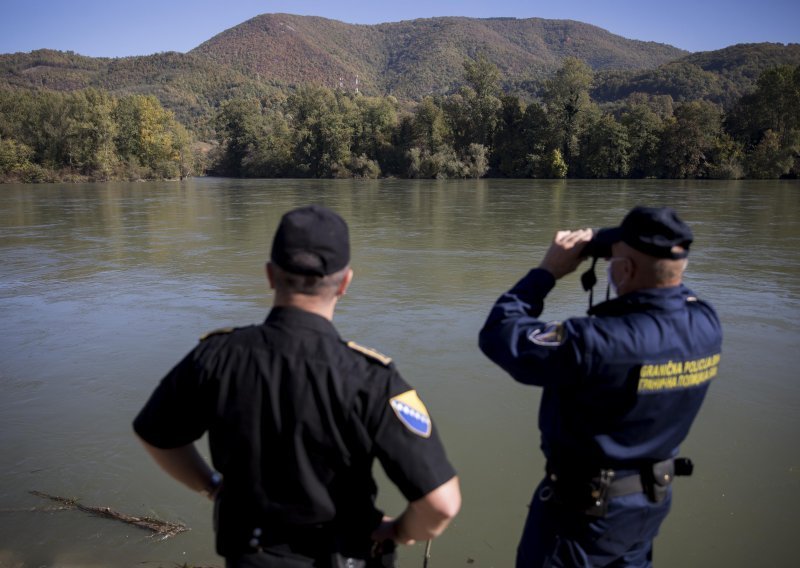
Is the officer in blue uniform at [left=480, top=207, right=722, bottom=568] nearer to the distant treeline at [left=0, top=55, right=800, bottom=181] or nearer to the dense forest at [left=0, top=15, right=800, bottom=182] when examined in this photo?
the distant treeline at [left=0, top=55, right=800, bottom=181]

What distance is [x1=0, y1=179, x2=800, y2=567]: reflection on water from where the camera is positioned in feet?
11.3

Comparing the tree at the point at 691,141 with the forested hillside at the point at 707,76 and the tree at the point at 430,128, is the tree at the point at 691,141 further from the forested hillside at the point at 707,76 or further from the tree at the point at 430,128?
the forested hillside at the point at 707,76

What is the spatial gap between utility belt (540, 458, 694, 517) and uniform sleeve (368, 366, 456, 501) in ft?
2.26

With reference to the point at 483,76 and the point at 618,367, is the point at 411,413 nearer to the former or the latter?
the point at 618,367

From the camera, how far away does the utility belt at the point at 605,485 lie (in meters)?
2.11

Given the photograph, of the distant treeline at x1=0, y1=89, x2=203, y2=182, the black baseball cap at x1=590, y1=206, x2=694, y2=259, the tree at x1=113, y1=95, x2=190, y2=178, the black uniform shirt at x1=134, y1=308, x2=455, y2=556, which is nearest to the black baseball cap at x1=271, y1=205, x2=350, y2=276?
the black uniform shirt at x1=134, y1=308, x2=455, y2=556

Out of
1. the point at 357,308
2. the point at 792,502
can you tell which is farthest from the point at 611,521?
the point at 357,308

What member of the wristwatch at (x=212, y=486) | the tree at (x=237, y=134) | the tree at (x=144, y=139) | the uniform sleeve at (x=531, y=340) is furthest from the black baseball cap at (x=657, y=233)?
the tree at (x=237, y=134)

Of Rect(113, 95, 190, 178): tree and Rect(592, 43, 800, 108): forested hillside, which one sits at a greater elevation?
Rect(592, 43, 800, 108): forested hillside

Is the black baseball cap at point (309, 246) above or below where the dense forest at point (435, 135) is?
below

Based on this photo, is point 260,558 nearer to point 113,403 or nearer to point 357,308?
point 113,403

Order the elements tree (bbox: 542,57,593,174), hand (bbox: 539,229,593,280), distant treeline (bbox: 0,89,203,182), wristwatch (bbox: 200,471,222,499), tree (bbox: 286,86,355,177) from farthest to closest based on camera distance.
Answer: tree (bbox: 286,86,355,177) → tree (bbox: 542,57,593,174) → distant treeline (bbox: 0,89,203,182) → hand (bbox: 539,229,593,280) → wristwatch (bbox: 200,471,222,499)

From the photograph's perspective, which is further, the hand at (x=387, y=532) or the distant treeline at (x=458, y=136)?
the distant treeline at (x=458, y=136)

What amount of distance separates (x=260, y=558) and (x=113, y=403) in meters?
4.03
